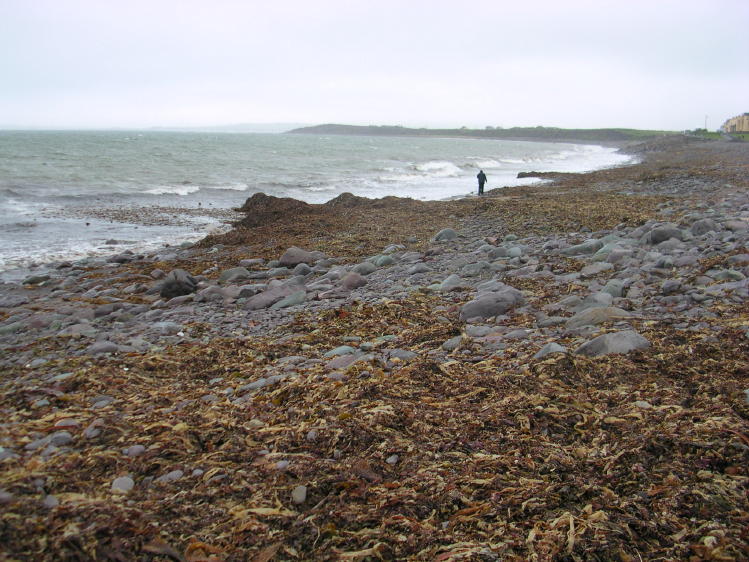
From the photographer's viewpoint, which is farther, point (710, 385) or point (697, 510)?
point (710, 385)

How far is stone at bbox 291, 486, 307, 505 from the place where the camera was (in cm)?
248

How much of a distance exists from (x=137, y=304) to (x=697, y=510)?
684 cm

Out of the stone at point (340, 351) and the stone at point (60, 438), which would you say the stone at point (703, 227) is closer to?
the stone at point (340, 351)

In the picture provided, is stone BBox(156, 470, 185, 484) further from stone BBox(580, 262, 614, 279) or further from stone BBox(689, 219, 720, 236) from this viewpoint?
stone BBox(689, 219, 720, 236)

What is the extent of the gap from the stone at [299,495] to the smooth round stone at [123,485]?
2.77 ft

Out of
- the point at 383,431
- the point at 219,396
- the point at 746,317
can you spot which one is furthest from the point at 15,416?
the point at 746,317

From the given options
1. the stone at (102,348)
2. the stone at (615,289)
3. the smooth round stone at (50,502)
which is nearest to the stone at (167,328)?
the stone at (102,348)

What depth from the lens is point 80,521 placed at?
2277 mm

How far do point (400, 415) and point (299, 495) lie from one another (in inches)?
35.6

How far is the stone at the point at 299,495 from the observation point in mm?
2484

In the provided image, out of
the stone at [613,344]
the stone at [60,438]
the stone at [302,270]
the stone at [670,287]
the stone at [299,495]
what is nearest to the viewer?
the stone at [299,495]

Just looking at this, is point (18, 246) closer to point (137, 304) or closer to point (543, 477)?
point (137, 304)

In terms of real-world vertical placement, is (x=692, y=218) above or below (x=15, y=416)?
above

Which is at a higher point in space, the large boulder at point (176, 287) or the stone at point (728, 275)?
the stone at point (728, 275)
